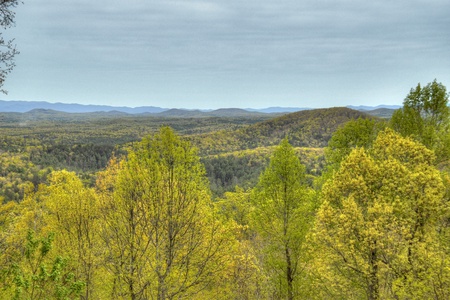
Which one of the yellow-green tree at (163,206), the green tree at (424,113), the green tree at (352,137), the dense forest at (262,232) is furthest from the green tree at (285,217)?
the green tree at (424,113)

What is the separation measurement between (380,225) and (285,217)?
17.4 ft

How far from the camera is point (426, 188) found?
46.0ft

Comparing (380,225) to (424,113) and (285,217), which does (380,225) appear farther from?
(424,113)

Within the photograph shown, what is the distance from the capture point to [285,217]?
685 inches

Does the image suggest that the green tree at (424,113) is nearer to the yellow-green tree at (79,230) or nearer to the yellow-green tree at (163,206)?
the yellow-green tree at (163,206)

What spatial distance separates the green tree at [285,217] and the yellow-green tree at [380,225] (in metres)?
1.69

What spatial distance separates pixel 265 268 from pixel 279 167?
21.3 feet

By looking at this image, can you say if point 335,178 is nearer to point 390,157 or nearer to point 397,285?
point 390,157

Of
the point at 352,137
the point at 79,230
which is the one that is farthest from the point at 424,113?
the point at 79,230

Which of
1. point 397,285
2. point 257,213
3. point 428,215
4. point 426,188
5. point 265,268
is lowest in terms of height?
point 265,268

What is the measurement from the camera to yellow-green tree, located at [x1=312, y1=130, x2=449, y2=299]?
13.2 m

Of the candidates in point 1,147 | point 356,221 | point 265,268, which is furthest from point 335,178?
point 1,147

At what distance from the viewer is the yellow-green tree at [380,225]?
13.2 m

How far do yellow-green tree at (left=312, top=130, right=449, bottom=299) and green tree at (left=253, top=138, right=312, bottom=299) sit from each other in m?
1.69
